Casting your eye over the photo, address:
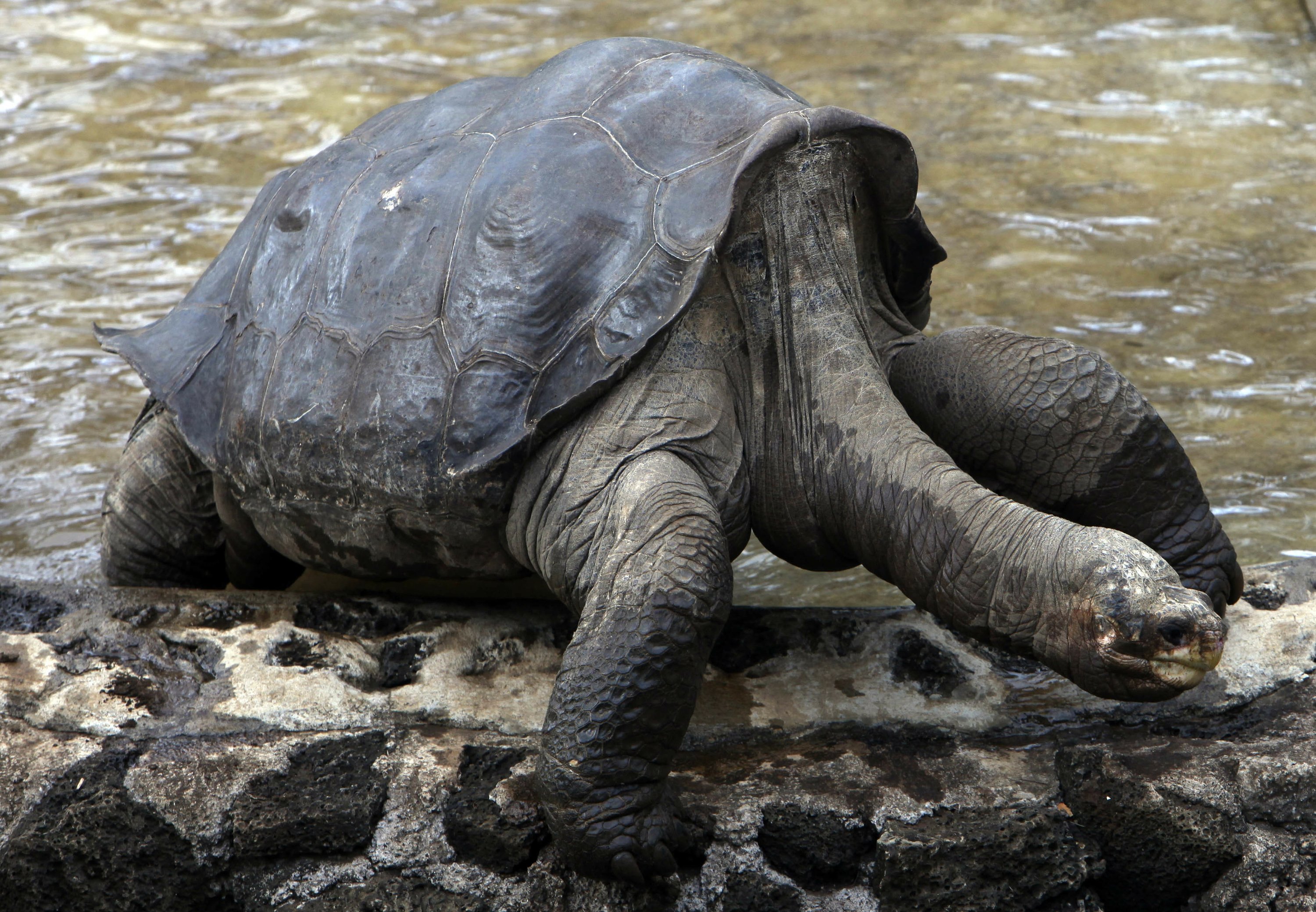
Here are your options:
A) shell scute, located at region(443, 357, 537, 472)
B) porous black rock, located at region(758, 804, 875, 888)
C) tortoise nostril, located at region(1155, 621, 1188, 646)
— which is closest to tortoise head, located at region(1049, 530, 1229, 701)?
tortoise nostril, located at region(1155, 621, 1188, 646)

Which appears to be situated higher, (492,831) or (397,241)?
(397,241)

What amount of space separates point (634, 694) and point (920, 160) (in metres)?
5.15

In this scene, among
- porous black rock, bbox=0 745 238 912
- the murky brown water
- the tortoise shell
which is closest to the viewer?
porous black rock, bbox=0 745 238 912

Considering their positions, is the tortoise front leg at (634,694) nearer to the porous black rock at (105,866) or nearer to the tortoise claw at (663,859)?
the tortoise claw at (663,859)

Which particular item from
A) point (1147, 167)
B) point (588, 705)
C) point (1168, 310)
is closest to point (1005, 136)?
point (1147, 167)

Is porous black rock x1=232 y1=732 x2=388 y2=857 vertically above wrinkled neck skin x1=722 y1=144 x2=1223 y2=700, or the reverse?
wrinkled neck skin x1=722 y1=144 x2=1223 y2=700

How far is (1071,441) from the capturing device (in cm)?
308

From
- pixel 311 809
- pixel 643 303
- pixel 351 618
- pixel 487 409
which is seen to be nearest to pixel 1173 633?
pixel 643 303

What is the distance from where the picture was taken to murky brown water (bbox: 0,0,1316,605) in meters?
4.81

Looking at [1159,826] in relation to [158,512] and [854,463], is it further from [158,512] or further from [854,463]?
[158,512]

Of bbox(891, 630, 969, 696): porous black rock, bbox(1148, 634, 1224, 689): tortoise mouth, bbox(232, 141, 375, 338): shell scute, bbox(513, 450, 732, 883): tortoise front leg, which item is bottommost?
bbox(891, 630, 969, 696): porous black rock

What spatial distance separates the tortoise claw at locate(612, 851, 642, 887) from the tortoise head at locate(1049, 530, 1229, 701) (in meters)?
0.92

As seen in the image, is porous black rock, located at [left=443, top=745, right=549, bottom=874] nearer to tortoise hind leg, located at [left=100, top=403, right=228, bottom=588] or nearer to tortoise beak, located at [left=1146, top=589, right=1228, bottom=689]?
tortoise beak, located at [left=1146, top=589, right=1228, bottom=689]

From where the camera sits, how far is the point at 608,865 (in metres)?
2.56
